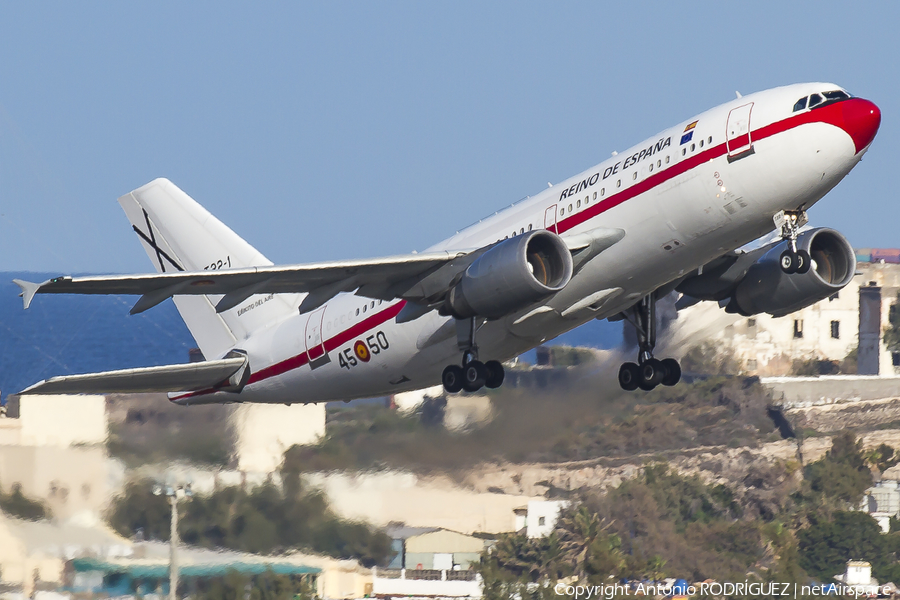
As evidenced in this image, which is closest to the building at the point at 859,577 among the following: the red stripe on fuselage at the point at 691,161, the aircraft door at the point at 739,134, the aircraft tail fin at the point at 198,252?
the aircraft tail fin at the point at 198,252

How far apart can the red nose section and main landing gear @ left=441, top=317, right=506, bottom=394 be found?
7846 millimetres

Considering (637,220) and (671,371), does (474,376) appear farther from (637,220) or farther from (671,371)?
(671,371)

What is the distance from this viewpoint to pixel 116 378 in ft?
86.8

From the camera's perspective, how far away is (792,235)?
73.0 ft

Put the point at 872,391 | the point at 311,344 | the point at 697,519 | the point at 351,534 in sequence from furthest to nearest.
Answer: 1. the point at 872,391
2. the point at 697,519
3. the point at 351,534
4. the point at 311,344

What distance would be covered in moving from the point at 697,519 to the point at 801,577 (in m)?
6.48

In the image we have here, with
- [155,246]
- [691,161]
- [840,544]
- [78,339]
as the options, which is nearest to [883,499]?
[840,544]

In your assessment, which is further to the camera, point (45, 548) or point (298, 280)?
point (45, 548)

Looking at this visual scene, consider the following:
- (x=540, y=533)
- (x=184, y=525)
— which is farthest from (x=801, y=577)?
(x=184, y=525)

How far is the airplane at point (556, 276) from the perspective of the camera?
2166 cm

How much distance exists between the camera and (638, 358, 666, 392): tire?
27.9 m

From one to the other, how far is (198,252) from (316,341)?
17.4ft

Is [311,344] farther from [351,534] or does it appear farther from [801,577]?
[801,577]

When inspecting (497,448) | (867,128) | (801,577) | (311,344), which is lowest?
(801,577)
